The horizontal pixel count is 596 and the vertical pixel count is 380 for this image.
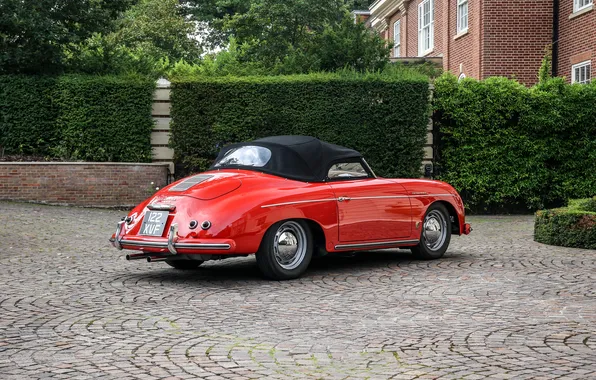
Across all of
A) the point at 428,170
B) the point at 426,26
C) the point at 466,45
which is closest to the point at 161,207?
the point at 428,170

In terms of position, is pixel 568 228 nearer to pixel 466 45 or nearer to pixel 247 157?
pixel 247 157

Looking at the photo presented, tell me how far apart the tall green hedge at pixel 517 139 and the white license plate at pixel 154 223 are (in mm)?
10603

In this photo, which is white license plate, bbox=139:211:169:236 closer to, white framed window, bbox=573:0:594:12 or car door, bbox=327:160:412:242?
car door, bbox=327:160:412:242

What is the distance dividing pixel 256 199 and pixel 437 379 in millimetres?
3842

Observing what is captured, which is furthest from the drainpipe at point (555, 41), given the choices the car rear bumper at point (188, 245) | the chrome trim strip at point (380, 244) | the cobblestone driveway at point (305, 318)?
the car rear bumper at point (188, 245)

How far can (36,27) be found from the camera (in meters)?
18.0

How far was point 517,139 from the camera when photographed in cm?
1778

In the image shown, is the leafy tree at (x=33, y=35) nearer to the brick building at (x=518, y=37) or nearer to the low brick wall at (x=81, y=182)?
the low brick wall at (x=81, y=182)

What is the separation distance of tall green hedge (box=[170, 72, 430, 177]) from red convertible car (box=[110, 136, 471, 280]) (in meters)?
7.52

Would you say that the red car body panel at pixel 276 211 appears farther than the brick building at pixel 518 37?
No

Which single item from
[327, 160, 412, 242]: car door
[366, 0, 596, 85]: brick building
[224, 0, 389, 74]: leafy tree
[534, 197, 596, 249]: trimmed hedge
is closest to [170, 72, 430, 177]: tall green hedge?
[224, 0, 389, 74]: leafy tree

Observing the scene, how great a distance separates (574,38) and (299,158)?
15595 mm

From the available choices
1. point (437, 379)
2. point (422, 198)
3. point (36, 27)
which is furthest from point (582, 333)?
point (36, 27)

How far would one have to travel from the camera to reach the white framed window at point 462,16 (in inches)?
1042
